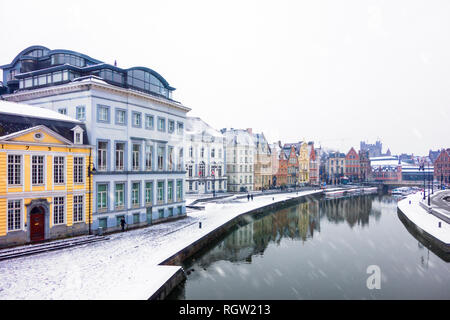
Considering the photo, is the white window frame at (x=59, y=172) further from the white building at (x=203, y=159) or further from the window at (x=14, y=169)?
the white building at (x=203, y=159)

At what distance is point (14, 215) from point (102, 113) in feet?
34.4

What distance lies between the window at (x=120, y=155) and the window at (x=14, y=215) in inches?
344

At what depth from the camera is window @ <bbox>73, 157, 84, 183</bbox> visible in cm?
2569

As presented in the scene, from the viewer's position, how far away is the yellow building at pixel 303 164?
98.0 m

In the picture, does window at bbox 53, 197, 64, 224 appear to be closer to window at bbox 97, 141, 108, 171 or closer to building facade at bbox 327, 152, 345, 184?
window at bbox 97, 141, 108, 171

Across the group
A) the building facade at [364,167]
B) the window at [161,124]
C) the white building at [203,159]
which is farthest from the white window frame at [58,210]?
the building facade at [364,167]

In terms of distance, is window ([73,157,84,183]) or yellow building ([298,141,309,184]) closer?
window ([73,157,84,183])

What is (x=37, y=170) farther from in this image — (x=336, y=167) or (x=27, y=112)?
(x=336, y=167)

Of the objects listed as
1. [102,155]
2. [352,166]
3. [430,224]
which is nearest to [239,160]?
[430,224]

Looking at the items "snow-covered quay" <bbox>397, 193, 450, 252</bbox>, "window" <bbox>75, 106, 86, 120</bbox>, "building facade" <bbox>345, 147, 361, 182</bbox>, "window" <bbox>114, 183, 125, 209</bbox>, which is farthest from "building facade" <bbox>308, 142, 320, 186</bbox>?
"window" <bbox>75, 106, 86, 120</bbox>

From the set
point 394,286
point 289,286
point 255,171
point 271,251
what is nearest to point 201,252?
point 271,251

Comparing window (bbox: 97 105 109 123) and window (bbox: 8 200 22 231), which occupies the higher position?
window (bbox: 97 105 109 123)

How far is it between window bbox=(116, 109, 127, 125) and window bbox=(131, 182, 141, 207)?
5881 mm
